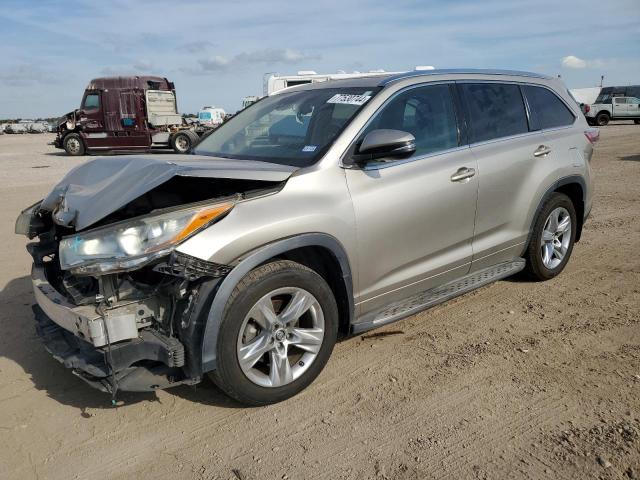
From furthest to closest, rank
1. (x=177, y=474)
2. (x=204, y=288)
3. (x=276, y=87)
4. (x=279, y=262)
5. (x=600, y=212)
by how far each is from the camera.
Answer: (x=276, y=87) → (x=600, y=212) → (x=279, y=262) → (x=204, y=288) → (x=177, y=474)

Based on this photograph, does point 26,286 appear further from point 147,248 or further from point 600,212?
point 600,212

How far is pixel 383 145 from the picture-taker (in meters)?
3.24

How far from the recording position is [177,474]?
2602mm

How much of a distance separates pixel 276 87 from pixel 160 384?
62.5ft

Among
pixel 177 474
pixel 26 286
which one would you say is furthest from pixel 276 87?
pixel 177 474

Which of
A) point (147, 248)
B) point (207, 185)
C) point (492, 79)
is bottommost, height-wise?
point (147, 248)

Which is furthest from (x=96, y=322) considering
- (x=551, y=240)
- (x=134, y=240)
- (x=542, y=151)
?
(x=551, y=240)

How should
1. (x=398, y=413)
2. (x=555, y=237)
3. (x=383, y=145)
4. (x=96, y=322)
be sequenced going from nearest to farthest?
1. (x=96, y=322)
2. (x=398, y=413)
3. (x=383, y=145)
4. (x=555, y=237)

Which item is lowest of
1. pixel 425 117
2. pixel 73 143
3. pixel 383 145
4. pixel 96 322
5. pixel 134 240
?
pixel 73 143

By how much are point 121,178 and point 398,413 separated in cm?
200

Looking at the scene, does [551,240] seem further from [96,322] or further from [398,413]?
[96,322]

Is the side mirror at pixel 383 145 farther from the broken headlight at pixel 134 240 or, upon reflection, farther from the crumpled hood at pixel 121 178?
the broken headlight at pixel 134 240

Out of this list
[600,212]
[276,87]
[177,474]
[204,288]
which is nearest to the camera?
[177,474]

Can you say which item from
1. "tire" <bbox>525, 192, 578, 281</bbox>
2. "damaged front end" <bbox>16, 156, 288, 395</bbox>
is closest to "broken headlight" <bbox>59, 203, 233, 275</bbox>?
"damaged front end" <bbox>16, 156, 288, 395</bbox>
